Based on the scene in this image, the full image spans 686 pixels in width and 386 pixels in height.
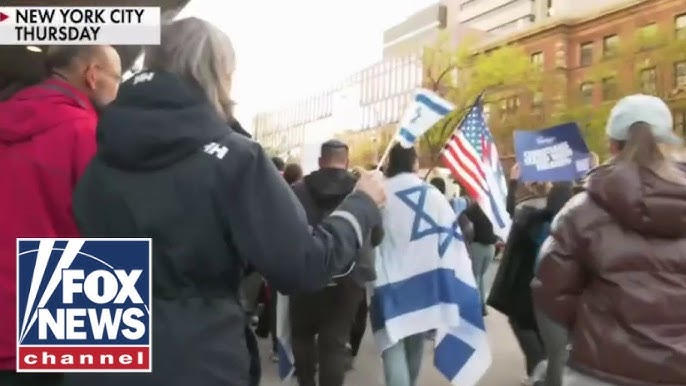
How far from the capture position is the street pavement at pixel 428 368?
6.42 m

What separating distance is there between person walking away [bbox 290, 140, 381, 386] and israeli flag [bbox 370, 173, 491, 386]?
0.16 metres

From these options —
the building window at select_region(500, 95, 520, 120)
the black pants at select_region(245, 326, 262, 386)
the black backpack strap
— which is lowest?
the black pants at select_region(245, 326, 262, 386)

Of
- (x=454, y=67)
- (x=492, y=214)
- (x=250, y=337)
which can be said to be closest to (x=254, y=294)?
(x=492, y=214)

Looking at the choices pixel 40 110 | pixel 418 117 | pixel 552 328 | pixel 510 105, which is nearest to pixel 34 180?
pixel 40 110

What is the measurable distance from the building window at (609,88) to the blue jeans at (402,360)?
35651mm

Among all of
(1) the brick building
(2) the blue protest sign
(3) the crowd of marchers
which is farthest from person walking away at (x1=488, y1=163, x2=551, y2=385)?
(1) the brick building

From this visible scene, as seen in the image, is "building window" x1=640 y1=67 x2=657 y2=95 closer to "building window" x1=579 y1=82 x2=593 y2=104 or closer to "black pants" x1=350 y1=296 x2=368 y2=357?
"building window" x1=579 y1=82 x2=593 y2=104

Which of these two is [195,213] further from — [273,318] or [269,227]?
[273,318]

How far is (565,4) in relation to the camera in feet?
230

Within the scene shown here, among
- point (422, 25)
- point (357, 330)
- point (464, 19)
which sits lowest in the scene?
point (357, 330)

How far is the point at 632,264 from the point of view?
2584 mm

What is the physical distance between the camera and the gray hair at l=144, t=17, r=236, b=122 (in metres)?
1.92

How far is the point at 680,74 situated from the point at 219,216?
37149 millimetres

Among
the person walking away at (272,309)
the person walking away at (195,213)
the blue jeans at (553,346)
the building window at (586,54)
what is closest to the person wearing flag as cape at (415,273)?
the blue jeans at (553,346)
